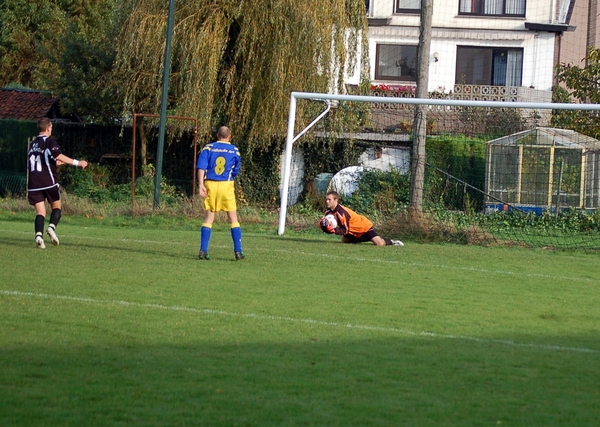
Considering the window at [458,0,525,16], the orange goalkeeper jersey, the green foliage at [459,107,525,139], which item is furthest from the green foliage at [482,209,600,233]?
the window at [458,0,525,16]

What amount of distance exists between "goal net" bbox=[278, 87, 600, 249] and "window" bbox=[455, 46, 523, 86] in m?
18.2

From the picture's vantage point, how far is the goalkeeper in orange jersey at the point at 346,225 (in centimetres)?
1502

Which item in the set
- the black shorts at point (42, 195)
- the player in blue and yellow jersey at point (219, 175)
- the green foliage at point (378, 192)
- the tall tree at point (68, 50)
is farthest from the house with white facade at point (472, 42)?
the player in blue and yellow jersey at point (219, 175)

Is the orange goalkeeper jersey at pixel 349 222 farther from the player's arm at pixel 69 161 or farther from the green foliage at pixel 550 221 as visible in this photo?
the player's arm at pixel 69 161

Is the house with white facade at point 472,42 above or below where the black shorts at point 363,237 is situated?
above

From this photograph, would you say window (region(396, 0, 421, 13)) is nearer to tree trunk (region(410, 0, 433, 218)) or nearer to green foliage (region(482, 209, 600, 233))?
tree trunk (region(410, 0, 433, 218))

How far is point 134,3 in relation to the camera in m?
25.6

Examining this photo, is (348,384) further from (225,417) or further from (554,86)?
(554,86)

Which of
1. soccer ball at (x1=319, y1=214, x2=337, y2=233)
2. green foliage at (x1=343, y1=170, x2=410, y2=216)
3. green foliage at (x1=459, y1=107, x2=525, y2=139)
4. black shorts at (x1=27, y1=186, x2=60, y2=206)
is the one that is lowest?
soccer ball at (x1=319, y1=214, x2=337, y2=233)

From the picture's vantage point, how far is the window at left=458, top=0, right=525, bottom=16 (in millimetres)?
38938

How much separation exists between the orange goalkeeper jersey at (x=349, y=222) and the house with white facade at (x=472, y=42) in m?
23.3

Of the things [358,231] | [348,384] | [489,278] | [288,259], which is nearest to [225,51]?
[358,231]

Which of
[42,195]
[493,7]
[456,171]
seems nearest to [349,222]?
[456,171]

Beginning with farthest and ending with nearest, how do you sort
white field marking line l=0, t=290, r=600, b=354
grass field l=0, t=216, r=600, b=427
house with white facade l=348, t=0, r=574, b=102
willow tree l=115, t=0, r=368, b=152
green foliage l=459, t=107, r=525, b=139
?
house with white facade l=348, t=0, r=574, b=102
willow tree l=115, t=0, r=368, b=152
green foliage l=459, t=107, r=525, b=139
white field marking line l=0, t=290, r=600, b=354
grass field l=0, t=216, r=600, b=427
